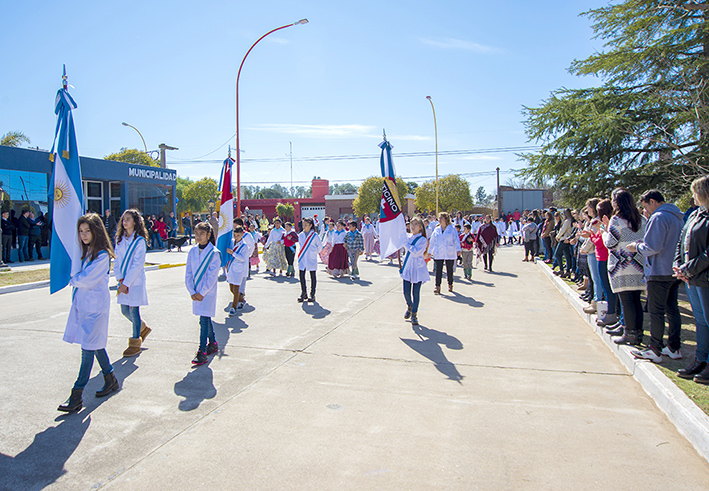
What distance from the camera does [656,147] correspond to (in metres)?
11.8

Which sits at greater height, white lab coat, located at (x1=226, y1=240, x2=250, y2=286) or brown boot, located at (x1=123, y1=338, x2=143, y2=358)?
white lab coat, located at (x1=226, y1=240, x2=250, y2=286)

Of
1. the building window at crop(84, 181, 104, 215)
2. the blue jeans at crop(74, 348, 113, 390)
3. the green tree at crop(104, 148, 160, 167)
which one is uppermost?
the green tree at crop(104, 148, 160, 167)

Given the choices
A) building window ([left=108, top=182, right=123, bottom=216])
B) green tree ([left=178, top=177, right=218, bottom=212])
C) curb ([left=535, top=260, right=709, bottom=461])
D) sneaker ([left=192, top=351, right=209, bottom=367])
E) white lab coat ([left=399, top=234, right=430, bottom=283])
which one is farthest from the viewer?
green tree ([left=178, top=177, right=218, bottom=212])

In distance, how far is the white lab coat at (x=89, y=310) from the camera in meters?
4.59

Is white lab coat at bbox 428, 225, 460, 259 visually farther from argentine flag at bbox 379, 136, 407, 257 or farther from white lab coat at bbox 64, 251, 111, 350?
white lab coat at bbox 64, 251, 111, 350

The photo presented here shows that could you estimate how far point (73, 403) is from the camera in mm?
4398

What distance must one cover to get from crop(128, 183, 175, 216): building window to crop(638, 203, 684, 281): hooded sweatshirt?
82.9ft

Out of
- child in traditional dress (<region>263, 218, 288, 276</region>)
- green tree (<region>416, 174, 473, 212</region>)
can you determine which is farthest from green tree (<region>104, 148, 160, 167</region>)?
child in traditional dress (<region>263, 218, 288, 276</region>)

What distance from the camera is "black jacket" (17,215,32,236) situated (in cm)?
1803

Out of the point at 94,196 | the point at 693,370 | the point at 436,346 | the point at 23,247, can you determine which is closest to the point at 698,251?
the point at 693,370

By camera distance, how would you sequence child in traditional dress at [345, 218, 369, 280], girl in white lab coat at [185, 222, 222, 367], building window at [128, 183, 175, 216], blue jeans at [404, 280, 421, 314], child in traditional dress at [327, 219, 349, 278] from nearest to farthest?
girl in white lab coat at [185, 222, 222, 367] < blue jeans at [404, 280, 421, 314] < child in traditional dress at [327, 219, 349, 278] < child in traditional dress at [345, 218, 369, 280] < building window at [128, 183, 175, 216]

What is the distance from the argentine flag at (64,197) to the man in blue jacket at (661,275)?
20.7ft

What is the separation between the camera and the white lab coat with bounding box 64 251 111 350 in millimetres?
4590

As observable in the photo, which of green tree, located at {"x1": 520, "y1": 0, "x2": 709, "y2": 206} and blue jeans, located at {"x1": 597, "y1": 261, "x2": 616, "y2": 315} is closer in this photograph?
blue jeans, located at {"x1": 597, "y1": 261, "x2": 616, "y2": 315}
